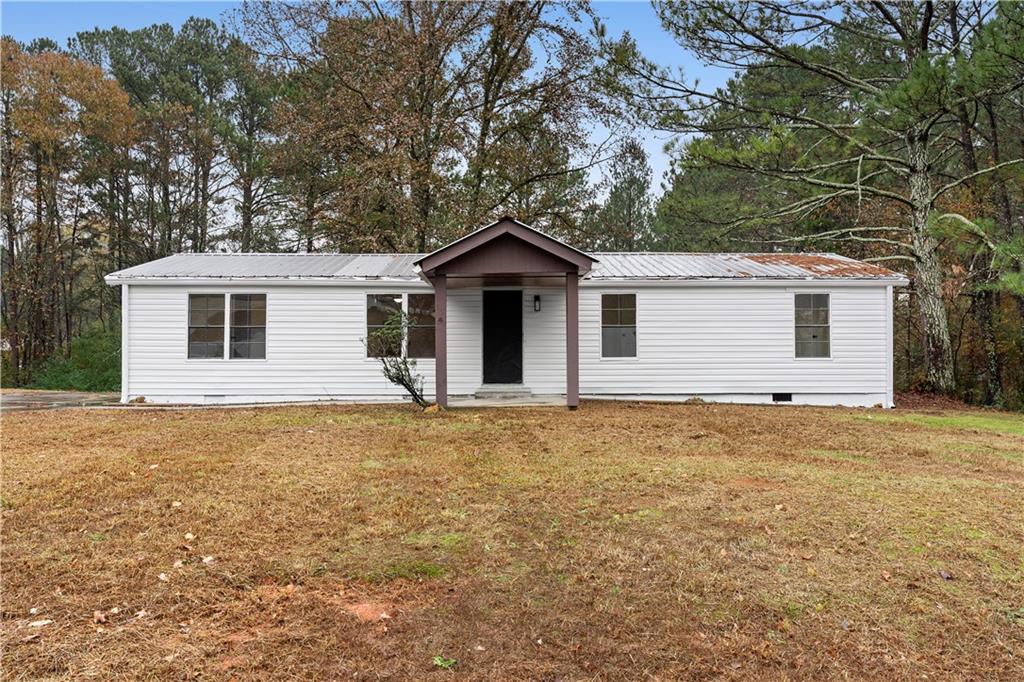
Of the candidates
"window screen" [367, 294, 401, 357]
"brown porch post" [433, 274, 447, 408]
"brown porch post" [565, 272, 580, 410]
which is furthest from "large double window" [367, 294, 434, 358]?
"brown porch post" [565, 272, 580, 410]

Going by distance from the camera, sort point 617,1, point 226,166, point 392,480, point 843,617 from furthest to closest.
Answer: point 226,166, point 617,1, point 392,480, point 843,617

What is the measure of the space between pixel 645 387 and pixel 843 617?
29.9 feet

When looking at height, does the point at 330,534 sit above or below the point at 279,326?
below

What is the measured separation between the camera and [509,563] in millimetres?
3482

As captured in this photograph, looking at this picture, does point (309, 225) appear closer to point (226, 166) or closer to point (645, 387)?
point (226, 166)

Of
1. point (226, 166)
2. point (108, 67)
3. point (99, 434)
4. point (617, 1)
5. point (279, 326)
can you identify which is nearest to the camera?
point (99, 434)

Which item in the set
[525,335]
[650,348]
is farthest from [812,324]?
[525,335]

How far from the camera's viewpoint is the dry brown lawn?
2553mm

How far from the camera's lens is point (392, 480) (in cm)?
523

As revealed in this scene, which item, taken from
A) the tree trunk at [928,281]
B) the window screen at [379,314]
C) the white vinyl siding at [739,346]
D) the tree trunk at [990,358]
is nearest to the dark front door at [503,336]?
the white vinyl siding at [739,346]

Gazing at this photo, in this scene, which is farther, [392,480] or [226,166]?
[226,166]

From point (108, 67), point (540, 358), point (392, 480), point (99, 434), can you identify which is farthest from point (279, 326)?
point (108, 67)

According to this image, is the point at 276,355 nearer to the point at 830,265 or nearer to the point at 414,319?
the point at 414,319

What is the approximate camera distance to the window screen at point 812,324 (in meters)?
11.9
